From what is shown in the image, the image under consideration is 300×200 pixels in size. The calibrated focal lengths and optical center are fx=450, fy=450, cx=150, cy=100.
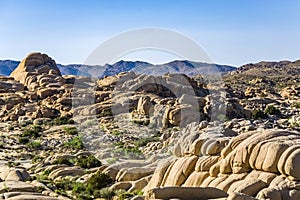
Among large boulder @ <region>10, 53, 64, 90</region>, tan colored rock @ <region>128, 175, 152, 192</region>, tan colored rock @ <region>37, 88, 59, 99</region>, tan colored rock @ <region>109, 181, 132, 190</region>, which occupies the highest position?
large boulder @ <region>10, 53, 64, 90</region>

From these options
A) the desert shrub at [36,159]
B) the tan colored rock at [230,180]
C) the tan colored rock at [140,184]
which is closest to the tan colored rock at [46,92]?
the desert shrub at [36,159]

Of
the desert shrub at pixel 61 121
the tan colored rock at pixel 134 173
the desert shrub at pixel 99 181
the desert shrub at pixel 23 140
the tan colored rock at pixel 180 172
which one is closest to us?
the tan colored rock at pixel 180 172

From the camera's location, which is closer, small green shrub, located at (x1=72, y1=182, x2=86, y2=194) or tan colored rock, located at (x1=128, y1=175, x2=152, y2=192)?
tan colored rock, located at (x1=128, y1=175, x2=152, y2=192)

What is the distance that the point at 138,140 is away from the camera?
51156 millimetres

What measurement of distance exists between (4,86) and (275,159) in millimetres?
78668

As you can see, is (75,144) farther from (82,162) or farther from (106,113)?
(82,162)

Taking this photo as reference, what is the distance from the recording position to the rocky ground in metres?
16.9

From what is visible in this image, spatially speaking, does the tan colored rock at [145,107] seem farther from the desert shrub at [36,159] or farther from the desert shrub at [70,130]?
the desert shrub at [36,159]

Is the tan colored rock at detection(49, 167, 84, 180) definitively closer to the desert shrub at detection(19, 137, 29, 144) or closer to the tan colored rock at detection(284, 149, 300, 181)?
the tan colored rock at detection(284, 149, 300, 181)

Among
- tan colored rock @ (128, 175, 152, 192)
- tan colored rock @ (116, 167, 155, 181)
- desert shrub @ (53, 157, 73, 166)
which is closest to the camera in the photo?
tan colored rock @ (128, 175, 152, 192)

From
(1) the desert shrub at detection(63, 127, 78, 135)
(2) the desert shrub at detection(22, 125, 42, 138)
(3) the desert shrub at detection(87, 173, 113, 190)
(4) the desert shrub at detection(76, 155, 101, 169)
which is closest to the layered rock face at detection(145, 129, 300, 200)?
(3) the desert shrub at detection(87, 173, 113, 190)

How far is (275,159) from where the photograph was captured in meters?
16.4

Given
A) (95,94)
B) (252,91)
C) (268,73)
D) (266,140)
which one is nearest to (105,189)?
(266,140)

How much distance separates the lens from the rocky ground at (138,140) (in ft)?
55.5
